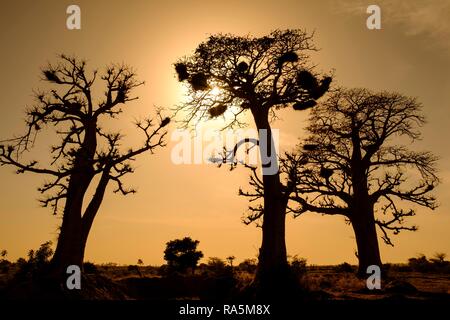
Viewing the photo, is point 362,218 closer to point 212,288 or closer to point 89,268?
point 212,288

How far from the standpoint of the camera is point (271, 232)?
15070 millimetres

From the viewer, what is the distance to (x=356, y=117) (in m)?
22.1

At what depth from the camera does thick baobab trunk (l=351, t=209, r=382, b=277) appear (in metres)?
20.8

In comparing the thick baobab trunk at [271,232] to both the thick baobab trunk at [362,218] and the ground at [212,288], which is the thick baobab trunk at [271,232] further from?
the thick baobab trunk at [362,218]

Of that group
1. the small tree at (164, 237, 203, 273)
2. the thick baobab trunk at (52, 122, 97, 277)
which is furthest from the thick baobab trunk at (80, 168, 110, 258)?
the small tree at (164, 237, 203, 273)

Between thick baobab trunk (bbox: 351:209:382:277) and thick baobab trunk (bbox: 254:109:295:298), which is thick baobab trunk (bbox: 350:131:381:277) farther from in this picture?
thick baobab trunk (bbox: 254:109:295:298)

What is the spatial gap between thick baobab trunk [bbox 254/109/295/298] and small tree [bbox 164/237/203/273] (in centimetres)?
1833

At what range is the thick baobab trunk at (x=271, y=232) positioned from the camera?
1372cm

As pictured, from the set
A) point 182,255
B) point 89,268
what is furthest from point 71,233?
point 182,255

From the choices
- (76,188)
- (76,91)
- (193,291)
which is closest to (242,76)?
(76,91)

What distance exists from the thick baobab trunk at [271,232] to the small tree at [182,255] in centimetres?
1833

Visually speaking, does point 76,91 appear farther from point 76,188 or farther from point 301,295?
point 301,295

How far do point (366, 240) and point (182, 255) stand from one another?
52.5 ft
